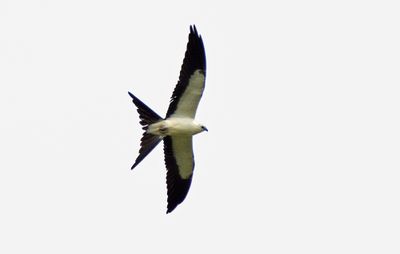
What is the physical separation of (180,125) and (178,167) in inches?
42.3

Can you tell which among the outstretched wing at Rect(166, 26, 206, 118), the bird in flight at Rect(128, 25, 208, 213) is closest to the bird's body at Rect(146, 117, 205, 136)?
the bird in flight at Rect(128, 25, 208, 213)

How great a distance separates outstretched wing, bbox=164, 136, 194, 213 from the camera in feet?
51.8

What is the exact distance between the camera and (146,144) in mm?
14961

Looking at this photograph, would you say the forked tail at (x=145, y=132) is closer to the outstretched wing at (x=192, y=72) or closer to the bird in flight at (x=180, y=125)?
the bird in flight at (x=180, y=125)

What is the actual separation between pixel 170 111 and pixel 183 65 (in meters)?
0.93

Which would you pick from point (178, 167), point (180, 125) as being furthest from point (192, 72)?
point (178, 167)

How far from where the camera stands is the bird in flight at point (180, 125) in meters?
14.8

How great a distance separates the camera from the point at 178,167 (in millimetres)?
16016

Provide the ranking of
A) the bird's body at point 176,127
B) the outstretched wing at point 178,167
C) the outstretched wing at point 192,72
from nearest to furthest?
the outstretched wing at point 192,72
the bird's body at point 176,127
the outstretched wing at point 178,167

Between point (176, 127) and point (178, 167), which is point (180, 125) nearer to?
point (176, 127)

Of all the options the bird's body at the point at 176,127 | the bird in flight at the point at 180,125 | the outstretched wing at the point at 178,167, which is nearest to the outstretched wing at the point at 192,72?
the bird in flight at the point at 180,125

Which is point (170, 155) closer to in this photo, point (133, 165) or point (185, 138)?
point (185, 138)

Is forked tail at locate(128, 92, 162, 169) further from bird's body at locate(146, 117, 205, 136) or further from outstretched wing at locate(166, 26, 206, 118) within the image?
outstretched wing at locate(166, 26, 206, 118)

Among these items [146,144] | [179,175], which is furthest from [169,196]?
[146,144]
